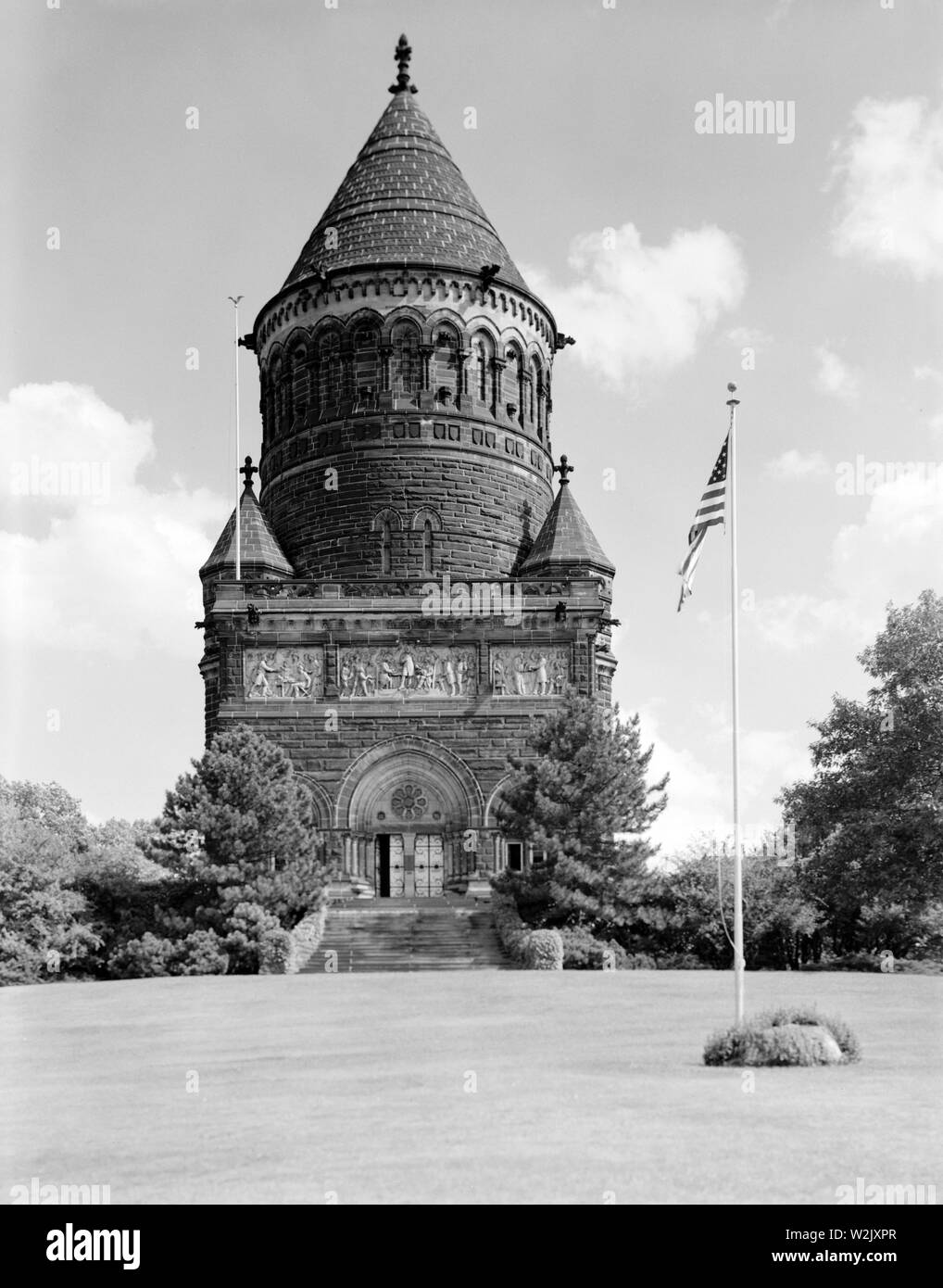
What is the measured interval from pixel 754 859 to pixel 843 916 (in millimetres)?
2979

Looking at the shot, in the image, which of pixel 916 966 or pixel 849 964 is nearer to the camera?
pixel 916 966

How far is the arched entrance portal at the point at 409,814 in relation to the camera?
44.8 meters

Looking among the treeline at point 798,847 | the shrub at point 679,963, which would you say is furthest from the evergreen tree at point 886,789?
the shrub at point 679,963

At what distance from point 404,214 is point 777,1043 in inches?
1529

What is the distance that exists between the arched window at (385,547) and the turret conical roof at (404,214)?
8.29 m

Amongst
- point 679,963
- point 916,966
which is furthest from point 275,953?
point 916,966

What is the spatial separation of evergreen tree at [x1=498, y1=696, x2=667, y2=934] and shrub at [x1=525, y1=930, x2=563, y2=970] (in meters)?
1.72

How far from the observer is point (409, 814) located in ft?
148

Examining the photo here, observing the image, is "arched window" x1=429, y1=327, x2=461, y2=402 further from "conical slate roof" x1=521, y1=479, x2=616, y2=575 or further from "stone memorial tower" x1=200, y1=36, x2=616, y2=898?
"conical slate roof" x1=521, y1=479, x2=616, y2=575

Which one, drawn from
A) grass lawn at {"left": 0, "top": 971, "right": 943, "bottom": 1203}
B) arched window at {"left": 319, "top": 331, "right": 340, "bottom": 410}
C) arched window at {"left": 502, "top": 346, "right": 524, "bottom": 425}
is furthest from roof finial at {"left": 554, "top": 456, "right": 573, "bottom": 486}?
grass lawn at {"left": 0, "top": 971, "right": 943, "bottom": 1203}

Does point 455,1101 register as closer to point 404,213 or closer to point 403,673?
point 403,673

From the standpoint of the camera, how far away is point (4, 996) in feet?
101
